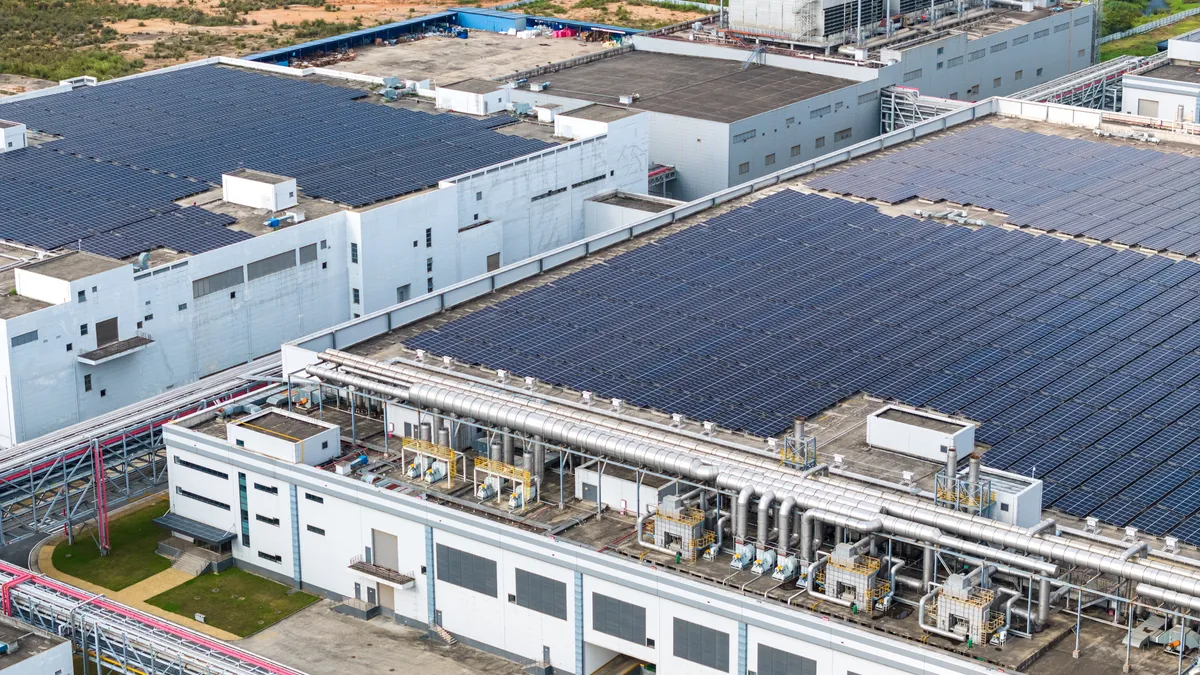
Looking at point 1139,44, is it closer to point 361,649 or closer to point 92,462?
point 92,462

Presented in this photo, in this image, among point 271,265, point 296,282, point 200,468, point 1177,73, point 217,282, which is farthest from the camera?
point 1177,73

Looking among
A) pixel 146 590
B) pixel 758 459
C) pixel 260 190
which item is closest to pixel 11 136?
pixel 260 190

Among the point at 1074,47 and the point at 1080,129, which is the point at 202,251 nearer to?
the point at 1080,129

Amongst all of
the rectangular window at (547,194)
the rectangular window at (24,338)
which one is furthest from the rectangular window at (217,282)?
the rectangular window at (547,194)

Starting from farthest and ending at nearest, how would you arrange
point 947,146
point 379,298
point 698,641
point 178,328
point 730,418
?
1. point 947,146
2. point 379,298
3. point 178,328
4. point 730,418
5. point 698,641

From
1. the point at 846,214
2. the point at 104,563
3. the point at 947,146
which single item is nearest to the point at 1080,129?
the point at 947,146

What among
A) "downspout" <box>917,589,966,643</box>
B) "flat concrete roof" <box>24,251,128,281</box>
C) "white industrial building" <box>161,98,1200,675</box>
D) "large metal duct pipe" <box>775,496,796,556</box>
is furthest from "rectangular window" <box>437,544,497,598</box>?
"flat concrete roof" <box>24,251,128,281</box>
